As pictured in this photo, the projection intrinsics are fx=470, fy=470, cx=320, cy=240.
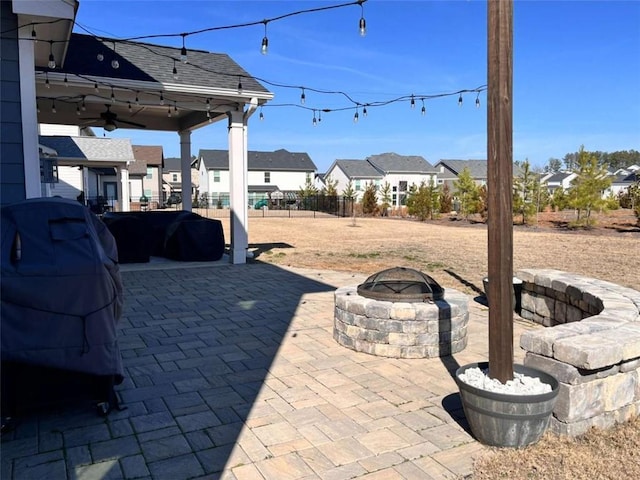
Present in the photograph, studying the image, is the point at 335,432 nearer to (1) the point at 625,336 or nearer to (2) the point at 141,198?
(1) the point at 625,336

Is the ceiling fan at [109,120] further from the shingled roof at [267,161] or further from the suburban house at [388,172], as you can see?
the shingled roof at [267,161]

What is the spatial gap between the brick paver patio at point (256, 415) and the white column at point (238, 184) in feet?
14.2

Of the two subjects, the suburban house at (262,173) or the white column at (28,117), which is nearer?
the white column at (28,117)

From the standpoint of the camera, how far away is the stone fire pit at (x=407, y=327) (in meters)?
4.32

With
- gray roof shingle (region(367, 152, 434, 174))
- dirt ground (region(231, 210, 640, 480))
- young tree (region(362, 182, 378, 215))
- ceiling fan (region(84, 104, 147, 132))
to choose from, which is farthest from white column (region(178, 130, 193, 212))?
gray roof shingle (region(367, 152, 434, 174))

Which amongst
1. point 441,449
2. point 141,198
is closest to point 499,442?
point 441,449

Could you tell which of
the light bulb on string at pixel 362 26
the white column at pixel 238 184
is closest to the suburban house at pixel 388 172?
the white column at pixel 238 184

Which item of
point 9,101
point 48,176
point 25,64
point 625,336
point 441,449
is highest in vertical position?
point 25,64

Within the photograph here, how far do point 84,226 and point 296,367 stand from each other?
2.09m

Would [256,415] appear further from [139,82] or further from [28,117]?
[139,82]

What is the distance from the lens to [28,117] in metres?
5.18

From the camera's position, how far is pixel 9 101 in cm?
511

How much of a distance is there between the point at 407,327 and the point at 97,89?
7.09m

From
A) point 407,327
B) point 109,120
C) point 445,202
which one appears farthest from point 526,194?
point 407,327
